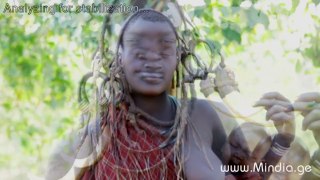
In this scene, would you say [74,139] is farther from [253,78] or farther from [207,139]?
[253,78]

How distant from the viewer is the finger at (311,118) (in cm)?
132

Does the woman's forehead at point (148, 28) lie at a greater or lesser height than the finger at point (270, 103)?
greater

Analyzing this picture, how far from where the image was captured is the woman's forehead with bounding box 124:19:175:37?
1211 mm

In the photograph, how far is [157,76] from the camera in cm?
122

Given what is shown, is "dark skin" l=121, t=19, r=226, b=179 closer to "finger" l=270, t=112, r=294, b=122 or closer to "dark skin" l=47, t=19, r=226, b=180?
"dark skin" l=47, t=19, r=226, b=180

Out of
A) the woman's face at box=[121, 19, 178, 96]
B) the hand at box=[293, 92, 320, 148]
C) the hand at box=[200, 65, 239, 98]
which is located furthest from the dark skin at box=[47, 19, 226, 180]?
the hand at box=[293, 92, 320, 148]

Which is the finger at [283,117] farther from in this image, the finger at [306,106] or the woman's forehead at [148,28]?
the woman's forehead at [148,28]

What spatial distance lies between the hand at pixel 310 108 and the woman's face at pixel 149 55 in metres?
0.29

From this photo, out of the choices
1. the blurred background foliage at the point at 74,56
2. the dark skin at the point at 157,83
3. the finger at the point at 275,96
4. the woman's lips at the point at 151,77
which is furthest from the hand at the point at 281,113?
the blurred background foliage at the point at 74,56

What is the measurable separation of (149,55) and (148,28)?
0.05m

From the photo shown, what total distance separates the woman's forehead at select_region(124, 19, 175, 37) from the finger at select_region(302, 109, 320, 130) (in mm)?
345

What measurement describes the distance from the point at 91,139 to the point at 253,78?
2.51 m

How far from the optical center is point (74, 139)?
4.35ft

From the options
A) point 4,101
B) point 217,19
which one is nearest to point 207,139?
point 217,19
